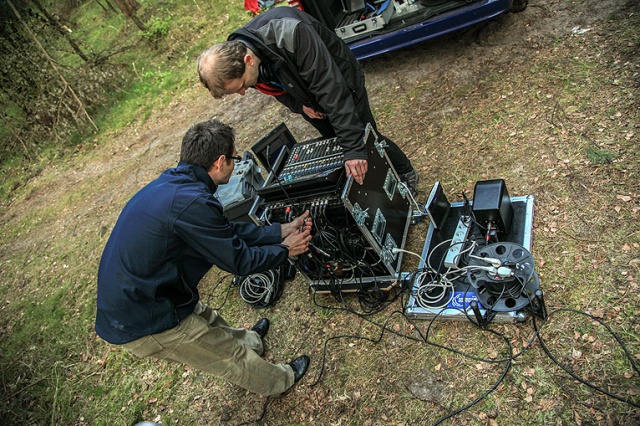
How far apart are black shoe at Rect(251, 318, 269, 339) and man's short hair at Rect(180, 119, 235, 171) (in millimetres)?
1527

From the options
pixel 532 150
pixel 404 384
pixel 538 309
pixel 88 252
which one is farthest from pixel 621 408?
pixel 88 252

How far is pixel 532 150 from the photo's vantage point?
3.42m

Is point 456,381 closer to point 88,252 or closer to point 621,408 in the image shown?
point 621,408

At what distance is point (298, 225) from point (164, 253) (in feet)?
2.62

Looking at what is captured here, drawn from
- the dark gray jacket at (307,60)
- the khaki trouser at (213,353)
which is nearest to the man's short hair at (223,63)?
the dark gray jacket at (307,60)

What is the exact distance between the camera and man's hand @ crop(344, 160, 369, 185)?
2.62 meters

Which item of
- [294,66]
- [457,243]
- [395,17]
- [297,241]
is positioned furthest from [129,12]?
[457,243]

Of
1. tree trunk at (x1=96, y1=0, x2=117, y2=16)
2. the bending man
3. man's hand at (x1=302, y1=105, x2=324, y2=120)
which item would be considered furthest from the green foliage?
the bending man

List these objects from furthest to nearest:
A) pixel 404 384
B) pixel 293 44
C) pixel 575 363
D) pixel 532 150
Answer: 1. pixel 532 150
2. pixel 404 384
3. pixel 293 44
4. pixel 575 363

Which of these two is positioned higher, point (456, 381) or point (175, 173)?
point (175, 173)

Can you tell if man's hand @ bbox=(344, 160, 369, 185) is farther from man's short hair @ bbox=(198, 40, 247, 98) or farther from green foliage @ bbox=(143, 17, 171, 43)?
green foliage @ bbox=(143, 17, 171, 43)

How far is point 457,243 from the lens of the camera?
2.77m

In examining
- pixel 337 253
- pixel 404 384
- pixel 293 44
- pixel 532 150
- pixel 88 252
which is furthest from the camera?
pixel 88 252

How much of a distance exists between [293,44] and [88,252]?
170 inches
